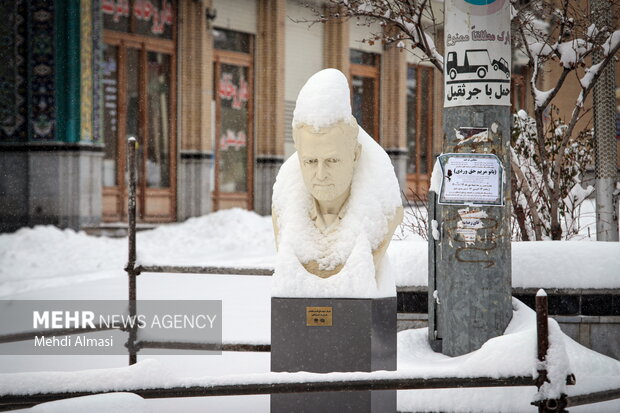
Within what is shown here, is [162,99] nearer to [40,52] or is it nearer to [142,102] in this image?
[142,102]

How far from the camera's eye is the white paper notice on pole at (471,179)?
17.4ft

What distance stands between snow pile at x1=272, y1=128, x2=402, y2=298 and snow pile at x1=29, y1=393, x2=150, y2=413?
1.23 m

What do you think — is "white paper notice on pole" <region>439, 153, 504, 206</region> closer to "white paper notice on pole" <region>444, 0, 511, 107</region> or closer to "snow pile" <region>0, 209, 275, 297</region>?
"white paper notice on pole" <region>444, 0, 511, 107</region>

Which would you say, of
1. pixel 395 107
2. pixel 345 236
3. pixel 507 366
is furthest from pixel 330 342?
pixel 395 107

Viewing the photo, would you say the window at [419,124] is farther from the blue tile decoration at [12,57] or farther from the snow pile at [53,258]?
the blue tile decoration at [12,57]

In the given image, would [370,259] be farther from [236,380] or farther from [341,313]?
[236,380]

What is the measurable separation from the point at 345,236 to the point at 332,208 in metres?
0.21

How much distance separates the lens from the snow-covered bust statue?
4.12 meters

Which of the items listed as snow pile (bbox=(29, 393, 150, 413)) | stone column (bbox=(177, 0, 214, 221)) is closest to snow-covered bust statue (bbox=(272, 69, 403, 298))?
snow pile (bbox=(29, 393, 150, 413))

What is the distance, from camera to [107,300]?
9.86 metres

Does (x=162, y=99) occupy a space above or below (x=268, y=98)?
below

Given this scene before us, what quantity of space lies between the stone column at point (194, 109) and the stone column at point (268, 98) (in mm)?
2058

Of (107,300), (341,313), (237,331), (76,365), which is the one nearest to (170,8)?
(107,300)

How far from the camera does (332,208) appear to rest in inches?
173
